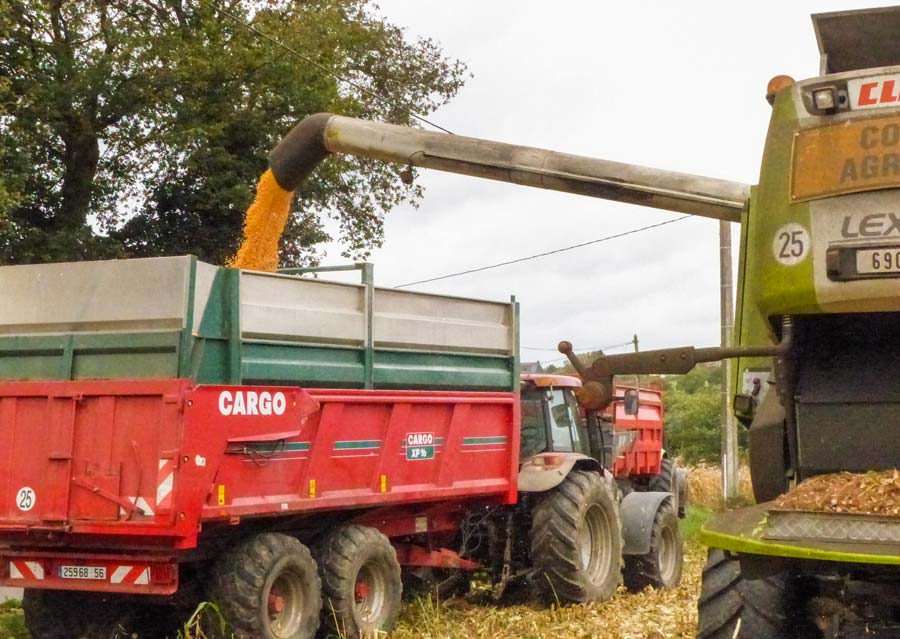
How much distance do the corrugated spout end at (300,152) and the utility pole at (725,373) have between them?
9.80 m

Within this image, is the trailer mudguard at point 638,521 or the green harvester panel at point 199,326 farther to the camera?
the trailer mudguard at point 638,521

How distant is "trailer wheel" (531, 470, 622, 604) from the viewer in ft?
34.2

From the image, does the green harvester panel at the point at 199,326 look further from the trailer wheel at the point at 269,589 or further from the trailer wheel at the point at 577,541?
the trailer wheel at the point at 577,541

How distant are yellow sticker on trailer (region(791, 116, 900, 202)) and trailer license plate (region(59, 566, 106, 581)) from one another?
4.87m

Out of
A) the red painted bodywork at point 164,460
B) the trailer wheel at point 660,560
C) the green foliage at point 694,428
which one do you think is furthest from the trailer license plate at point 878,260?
the green foliage at point 694,428

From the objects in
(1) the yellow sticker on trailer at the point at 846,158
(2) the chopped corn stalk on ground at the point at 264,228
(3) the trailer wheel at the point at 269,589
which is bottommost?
(3) the trailer wheel at the point at 269,589

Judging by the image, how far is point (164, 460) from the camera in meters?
7.24

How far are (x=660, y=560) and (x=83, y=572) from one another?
20.9ft

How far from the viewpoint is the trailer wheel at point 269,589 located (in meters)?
7.65

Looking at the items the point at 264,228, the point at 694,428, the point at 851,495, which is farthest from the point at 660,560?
the point at 694,428

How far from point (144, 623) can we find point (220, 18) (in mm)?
15116

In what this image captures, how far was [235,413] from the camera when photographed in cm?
762

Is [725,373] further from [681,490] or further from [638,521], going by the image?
[638,521]

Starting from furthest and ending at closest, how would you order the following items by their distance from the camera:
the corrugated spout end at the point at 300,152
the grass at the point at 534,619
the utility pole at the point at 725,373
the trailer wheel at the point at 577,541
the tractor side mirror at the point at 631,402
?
the utility pole at the point at 725,373 → the corrugated spout end at the point at 300,152 → the tractor side mirror at the point at 631,402 → the trailer wheel at the point at 577,541 → the grass at the point at 534,619
